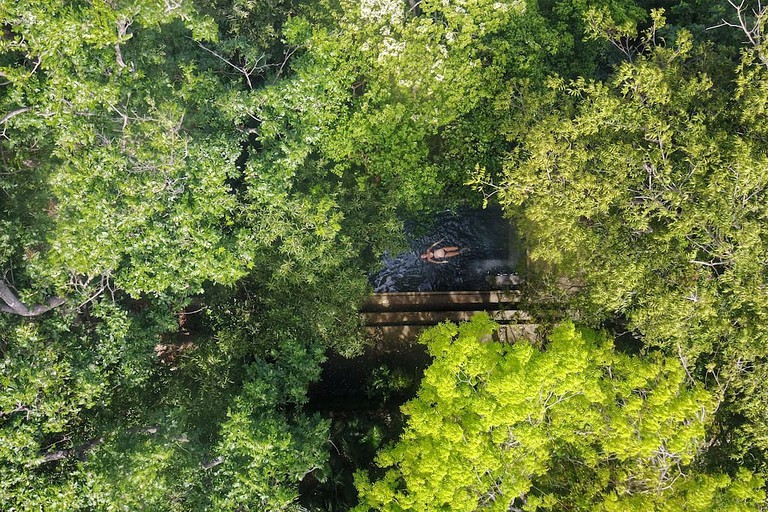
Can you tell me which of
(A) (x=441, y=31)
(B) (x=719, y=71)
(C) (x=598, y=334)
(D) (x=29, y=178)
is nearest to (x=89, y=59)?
(D) (x=29, y=178)

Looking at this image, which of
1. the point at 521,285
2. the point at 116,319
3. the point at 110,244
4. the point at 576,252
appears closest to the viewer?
the point at 110,244

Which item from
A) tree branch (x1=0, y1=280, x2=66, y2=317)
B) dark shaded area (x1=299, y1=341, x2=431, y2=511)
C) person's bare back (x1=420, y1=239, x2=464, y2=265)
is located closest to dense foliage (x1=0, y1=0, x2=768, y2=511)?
tree branch (x1=0, y1=280, x2=66, y2=317)

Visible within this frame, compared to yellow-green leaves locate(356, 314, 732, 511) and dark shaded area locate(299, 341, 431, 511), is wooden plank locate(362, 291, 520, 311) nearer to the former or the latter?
dark shaded area locate(299, 341, 431, 511)

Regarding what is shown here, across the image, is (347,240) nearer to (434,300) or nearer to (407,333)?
(407,333)

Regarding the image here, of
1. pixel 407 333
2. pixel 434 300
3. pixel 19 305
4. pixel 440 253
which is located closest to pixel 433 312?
pixel 434 300

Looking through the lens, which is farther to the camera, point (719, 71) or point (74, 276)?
point (719, 71)

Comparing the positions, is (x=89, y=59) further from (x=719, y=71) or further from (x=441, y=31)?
(x=719, y=71)
